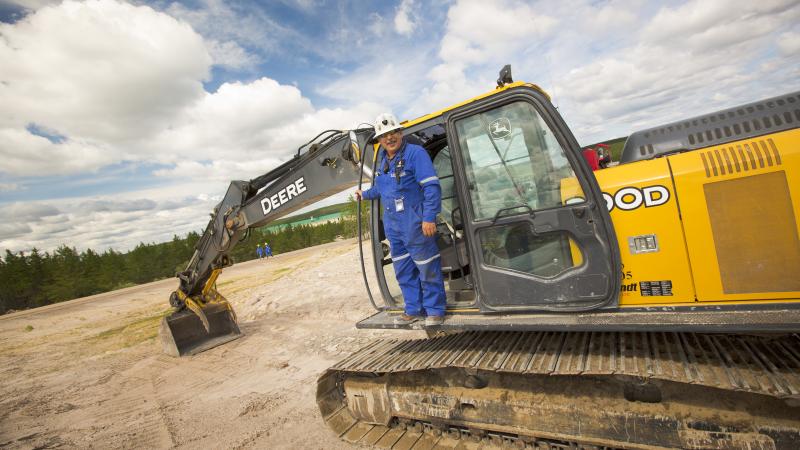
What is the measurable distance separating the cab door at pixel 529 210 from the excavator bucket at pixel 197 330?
6301 millimetres

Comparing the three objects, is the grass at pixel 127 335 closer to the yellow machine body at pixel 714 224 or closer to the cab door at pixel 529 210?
the cab door at pixel 529 210

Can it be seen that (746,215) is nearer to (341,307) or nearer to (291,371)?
(291,371)

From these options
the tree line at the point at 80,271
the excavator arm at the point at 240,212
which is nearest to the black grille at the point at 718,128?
the excavator arm at the point at 240,212

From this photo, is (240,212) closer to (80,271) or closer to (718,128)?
(718,128)

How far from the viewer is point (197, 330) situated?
7.68 metres

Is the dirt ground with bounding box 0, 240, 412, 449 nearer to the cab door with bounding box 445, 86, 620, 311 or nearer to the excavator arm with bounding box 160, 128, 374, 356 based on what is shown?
the excavator arm with bounding box 160, 128, 374, 356

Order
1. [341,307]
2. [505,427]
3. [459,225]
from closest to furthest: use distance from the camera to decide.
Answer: [505,427] < [459,225] < [341,307]

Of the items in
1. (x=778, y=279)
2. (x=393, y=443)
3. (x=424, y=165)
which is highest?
(x=424, y=165)

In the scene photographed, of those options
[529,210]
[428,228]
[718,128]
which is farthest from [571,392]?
[718,128]

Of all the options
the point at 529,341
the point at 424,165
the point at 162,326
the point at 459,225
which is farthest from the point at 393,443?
the point at 162,326

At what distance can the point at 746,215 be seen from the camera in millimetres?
2359

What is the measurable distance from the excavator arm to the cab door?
1.15 meters

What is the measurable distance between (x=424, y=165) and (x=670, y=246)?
175cm

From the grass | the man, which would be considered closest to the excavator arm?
the man
